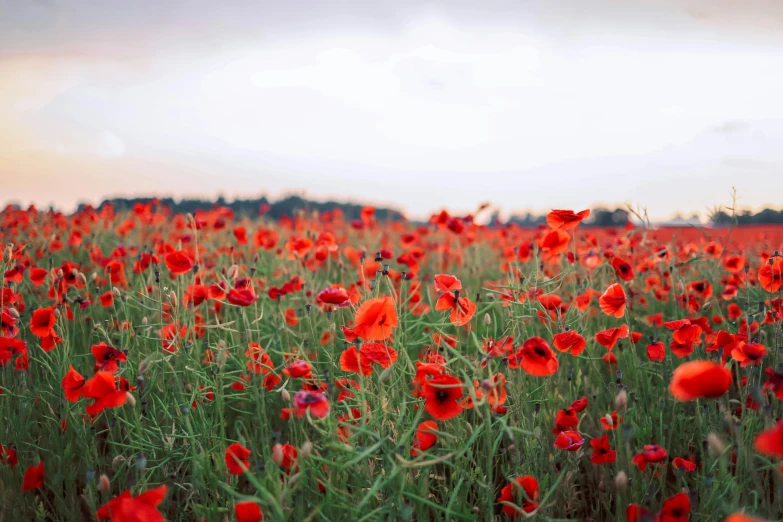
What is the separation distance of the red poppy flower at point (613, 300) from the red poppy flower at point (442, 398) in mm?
871

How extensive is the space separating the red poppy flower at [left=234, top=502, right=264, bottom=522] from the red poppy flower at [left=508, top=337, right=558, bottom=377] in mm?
758

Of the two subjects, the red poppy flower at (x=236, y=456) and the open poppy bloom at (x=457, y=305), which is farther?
the open poppy bloom at (x=457, y=305)

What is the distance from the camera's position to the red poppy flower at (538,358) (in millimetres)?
1439

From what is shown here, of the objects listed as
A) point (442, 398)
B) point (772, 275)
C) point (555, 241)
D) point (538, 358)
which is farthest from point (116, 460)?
point (772, 275)

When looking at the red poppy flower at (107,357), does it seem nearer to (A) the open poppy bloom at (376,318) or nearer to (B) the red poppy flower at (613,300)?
(A) the open poppy bloom at (376,318)

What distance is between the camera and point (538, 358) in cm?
146

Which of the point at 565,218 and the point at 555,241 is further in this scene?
the point at 555,241

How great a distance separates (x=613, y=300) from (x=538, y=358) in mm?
704

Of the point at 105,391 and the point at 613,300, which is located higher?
the point at 613,300

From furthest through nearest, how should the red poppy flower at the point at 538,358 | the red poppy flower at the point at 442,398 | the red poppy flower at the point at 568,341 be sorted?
1. the red poppy flower at the point at 568,341
2. the red poppy flower at the point at 538,358
3. the red poppy flower at the point at 442,398

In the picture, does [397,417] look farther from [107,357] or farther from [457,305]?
[107,357]

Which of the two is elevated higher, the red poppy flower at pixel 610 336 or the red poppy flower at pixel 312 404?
the red poppy flower at pixel 610 336

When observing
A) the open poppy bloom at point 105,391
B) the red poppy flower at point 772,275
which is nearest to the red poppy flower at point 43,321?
the open poppy bloom at point 105,391

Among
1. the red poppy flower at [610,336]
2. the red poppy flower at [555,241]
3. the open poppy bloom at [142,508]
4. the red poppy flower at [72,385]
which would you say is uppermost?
the red poppy flower at [555,241]
